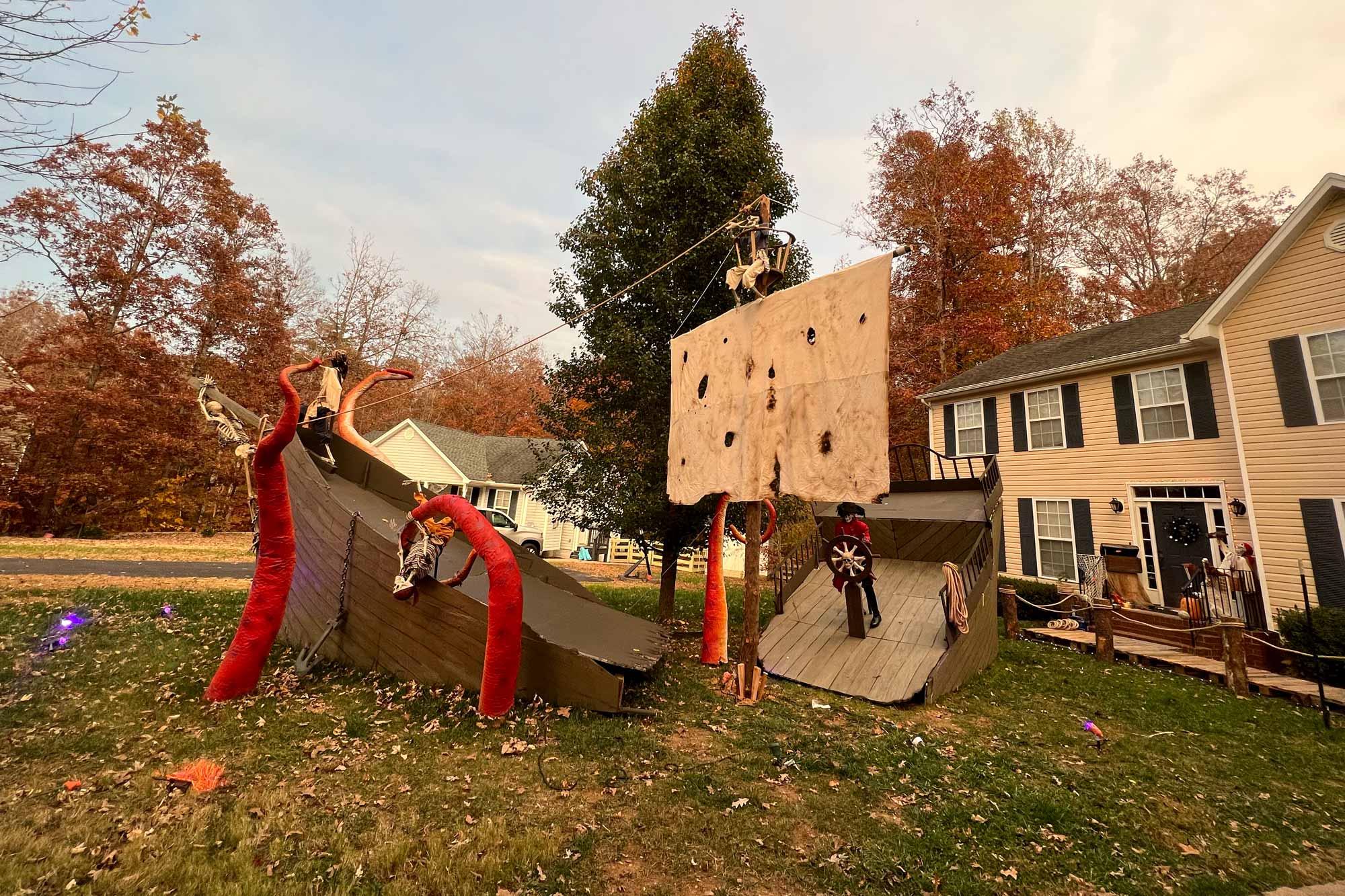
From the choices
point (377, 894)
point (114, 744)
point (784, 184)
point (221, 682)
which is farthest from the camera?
point (784, 184)

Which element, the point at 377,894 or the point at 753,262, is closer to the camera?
the point at 377,894

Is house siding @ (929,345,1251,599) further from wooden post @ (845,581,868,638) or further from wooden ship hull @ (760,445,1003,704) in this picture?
wooden post @ (845,581,868,638)

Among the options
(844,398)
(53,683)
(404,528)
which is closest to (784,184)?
(844,398)

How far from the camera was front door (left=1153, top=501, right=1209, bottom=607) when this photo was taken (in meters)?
Result: 11.8

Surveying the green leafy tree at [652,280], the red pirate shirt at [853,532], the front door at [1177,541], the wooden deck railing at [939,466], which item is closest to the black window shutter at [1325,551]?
the front door at [1177,541]

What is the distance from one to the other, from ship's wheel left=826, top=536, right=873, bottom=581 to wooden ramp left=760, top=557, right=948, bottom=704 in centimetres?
115

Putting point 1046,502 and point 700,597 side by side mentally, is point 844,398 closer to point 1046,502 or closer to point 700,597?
point 700,597

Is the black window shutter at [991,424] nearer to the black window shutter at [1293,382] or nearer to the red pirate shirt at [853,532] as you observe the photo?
the black window shutter at [1293,382]

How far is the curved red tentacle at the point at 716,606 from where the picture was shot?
7586 millimetres

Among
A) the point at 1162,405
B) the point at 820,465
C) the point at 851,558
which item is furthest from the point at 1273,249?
the point at 820,465

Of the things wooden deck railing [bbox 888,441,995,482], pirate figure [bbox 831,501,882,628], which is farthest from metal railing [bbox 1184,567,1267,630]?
pirate figure [bbox 831,501,882,628]

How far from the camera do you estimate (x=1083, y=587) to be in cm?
1297

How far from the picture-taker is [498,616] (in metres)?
4.80

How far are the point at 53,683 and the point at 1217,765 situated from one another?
1216 centimetres
